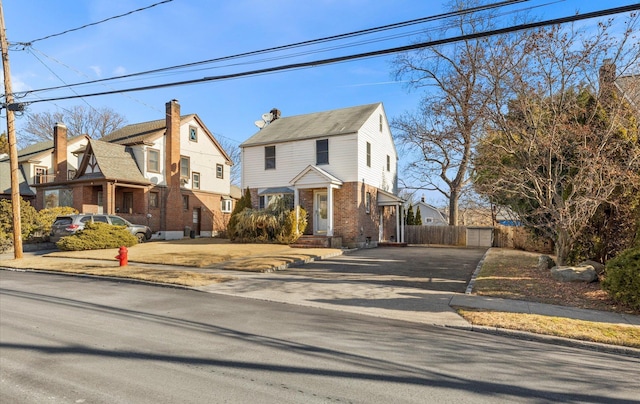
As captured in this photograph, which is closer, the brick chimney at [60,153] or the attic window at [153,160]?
the attic window at [153,160]

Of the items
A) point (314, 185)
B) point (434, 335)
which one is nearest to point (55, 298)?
point (434, 335)

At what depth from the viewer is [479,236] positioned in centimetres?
2509

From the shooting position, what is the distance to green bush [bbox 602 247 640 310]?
7.41m

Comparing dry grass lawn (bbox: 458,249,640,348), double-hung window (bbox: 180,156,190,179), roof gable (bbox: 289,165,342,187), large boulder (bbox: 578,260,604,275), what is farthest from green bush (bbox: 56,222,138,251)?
large boulder (bbox: 578,260,604,275)

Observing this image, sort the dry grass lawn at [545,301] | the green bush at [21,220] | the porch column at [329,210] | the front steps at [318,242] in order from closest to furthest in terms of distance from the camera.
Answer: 1. the dry grass lawn at [545,301]
2. the front steps at [318,242]
3. the green bush at [21,220]
4. the porch column at [329,210]

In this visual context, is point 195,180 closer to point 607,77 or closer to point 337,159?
point 337,159

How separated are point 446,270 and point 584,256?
164 inches

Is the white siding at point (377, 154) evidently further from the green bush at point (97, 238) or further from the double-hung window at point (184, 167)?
the double-hung window at point (184, 167)

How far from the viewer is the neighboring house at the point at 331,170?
1994cm

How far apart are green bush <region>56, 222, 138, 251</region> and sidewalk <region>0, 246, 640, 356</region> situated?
10.6 metres

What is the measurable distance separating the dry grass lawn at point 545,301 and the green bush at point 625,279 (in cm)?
23

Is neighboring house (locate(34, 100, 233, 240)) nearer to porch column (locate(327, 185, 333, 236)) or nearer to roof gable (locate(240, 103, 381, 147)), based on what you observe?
roof gable (locate(240, 103, 381, 147))

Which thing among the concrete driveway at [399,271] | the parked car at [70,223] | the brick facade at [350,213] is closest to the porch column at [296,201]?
the brick facade at [350,213]

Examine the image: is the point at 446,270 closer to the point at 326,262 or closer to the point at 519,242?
the point at 326,262
